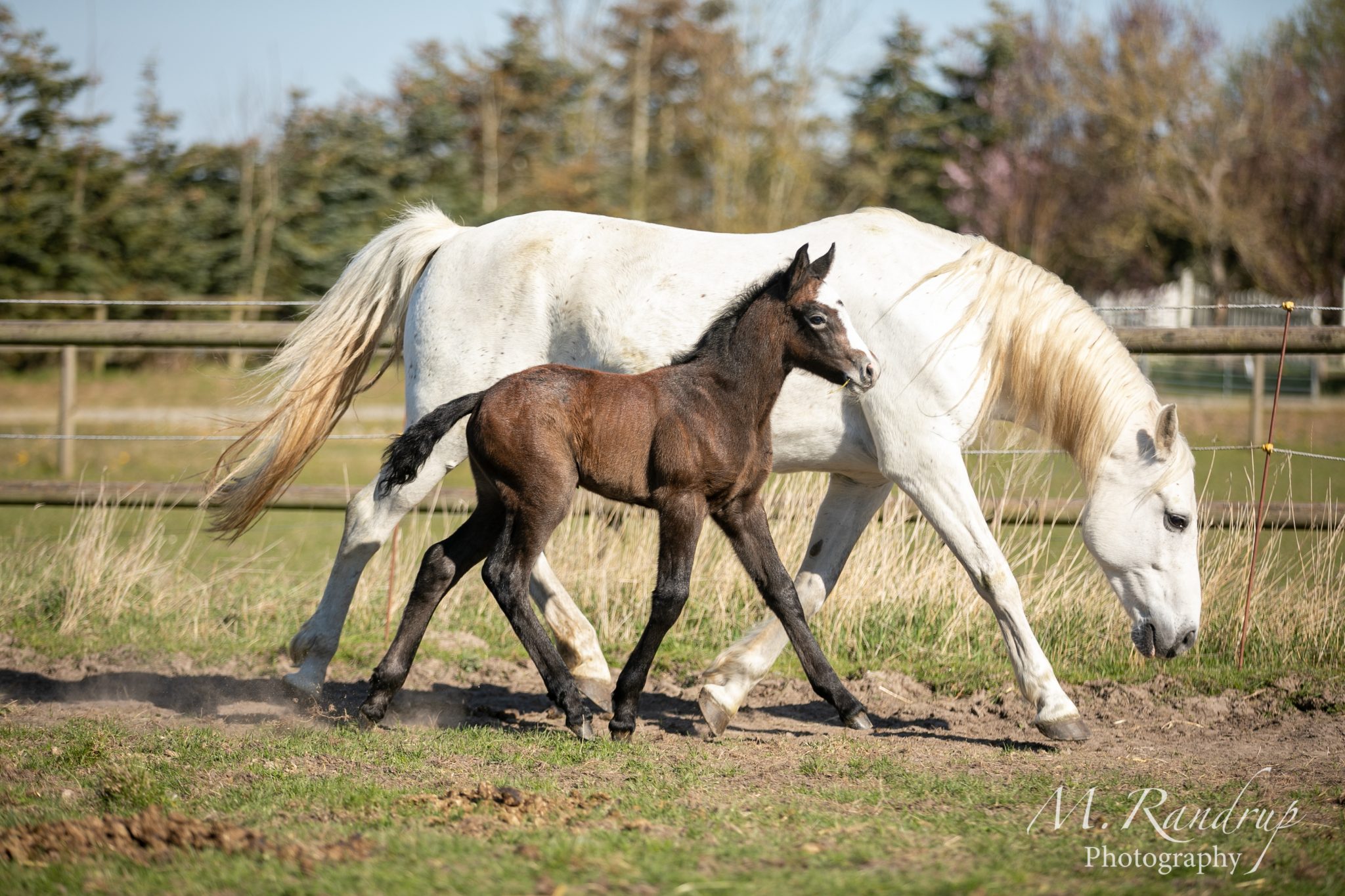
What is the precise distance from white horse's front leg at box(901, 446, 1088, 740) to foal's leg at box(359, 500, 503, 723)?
5.25ft

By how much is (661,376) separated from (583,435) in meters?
0.36

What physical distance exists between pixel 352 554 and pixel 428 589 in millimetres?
593

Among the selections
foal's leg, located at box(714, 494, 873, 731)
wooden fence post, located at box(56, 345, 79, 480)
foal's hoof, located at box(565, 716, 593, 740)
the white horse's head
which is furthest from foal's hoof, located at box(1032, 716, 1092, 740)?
wooden fence post, located at box(56, 345, 79, 480)

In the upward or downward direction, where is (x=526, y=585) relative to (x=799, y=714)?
A: upward

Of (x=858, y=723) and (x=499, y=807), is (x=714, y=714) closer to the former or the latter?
(x=858, y=723)

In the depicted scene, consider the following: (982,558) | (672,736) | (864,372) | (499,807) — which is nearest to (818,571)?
(982,558)

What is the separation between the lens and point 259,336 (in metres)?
5.98

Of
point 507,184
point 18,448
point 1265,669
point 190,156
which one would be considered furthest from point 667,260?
point 507,184

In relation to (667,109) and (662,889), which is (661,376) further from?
(667,109)

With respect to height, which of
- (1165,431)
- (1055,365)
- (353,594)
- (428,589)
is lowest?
(353,594)

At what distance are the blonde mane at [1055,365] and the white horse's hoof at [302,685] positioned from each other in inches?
111

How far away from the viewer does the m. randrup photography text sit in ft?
8.98

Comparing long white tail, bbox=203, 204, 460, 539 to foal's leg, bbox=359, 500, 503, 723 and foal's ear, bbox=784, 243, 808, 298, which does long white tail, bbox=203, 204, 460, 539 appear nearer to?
foal's leg, bbox=359, 500, 503, 723

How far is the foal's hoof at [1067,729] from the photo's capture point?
4.06 m
